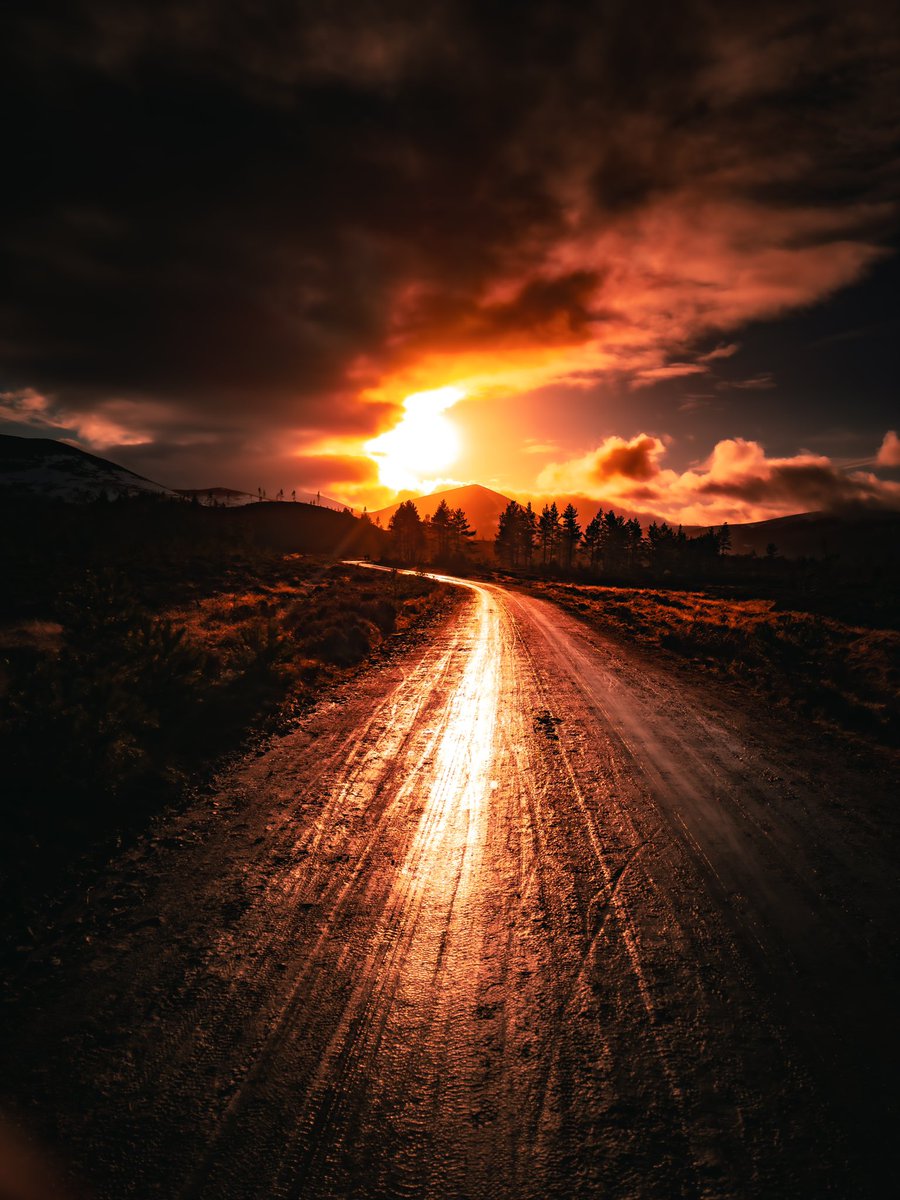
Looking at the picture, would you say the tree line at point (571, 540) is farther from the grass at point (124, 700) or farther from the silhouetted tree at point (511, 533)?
the grass at point (124, 700)

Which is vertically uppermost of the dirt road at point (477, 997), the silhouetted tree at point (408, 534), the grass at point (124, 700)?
the silhouetted tree at point (408, 534)

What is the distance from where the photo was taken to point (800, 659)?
14.1 meters

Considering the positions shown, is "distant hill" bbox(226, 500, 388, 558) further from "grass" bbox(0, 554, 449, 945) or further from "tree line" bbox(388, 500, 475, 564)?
"grass" bbox(0, 554, 449, 945)

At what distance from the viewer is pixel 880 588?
4859 cm

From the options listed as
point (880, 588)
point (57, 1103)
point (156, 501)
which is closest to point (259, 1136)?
point (57, 1103)

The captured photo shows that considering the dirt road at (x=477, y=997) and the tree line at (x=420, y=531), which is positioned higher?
the tree line at (x=420, y=531)

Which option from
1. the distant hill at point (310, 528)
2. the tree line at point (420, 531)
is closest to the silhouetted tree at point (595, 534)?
the tree line at point (420, 531)

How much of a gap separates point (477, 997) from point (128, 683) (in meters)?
8.02

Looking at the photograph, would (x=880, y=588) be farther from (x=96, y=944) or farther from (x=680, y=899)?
(x=96, y=944)

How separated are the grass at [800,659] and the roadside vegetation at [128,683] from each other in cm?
951

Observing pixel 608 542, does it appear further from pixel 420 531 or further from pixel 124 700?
pixel 124 700

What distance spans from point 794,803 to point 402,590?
2471 centimetres

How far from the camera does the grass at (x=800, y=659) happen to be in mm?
9789

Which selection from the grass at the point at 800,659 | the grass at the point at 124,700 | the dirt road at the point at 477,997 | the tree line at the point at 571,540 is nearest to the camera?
the dirt road at the point at 477,997
